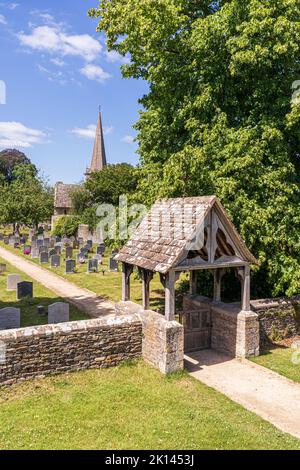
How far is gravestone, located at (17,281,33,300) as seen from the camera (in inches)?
737

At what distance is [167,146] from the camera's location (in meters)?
16.7

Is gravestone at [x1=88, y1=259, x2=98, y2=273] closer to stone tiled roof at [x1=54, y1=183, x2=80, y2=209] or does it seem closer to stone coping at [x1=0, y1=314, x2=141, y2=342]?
stone coping at [x1=0, y1=314, x2=141, y2=342]

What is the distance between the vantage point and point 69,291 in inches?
819

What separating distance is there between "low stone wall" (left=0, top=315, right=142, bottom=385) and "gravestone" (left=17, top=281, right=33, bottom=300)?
9.41 m

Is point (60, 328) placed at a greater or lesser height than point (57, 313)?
greater

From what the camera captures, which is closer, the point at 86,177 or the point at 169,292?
the point at 169,292

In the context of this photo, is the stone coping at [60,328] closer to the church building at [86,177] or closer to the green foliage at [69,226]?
the green foliage at [69,226]

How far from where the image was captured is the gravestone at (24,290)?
18.7m

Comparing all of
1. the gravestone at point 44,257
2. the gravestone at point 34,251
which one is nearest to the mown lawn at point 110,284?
the gravestone at point 44,257

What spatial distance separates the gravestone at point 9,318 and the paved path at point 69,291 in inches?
134

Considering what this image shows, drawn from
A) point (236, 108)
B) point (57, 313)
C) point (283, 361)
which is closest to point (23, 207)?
point (57, 313)

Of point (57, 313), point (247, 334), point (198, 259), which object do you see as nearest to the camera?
point (198, 259)

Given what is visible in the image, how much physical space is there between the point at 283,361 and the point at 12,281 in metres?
14.8

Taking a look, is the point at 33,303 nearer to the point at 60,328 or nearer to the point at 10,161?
the point at 60,328
